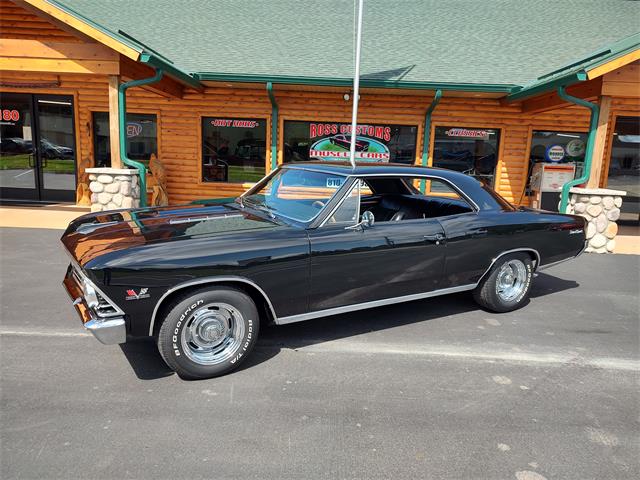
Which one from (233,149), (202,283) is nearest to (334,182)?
(202,283)

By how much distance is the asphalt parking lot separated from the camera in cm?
236

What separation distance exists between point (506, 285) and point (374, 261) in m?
1.93

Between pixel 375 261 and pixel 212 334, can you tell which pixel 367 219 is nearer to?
pixel 375 261

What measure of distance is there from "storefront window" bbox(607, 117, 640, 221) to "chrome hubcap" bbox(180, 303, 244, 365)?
A: 11238 millimetres

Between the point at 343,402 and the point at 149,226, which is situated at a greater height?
the point at 149,226

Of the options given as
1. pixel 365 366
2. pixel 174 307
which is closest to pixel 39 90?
pixel 174 307

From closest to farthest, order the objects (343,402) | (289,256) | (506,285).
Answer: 1. (343,402)
2. (289,256)
3. (506,285)

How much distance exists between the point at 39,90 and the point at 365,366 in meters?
11.3

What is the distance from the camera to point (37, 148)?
1109 cm

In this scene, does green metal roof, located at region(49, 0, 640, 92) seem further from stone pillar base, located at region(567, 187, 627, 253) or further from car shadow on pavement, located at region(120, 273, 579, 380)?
car shadow on pavement, located at region(120, 273, 579, 380)

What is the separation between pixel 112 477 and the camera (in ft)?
7.21

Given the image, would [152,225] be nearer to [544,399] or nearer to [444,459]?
[444,459]

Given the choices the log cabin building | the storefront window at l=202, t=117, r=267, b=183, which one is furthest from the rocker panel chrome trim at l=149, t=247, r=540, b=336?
the storefront window at l=202, t=117, r=267, b=183

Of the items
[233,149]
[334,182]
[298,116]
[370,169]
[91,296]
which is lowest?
[91,296]
